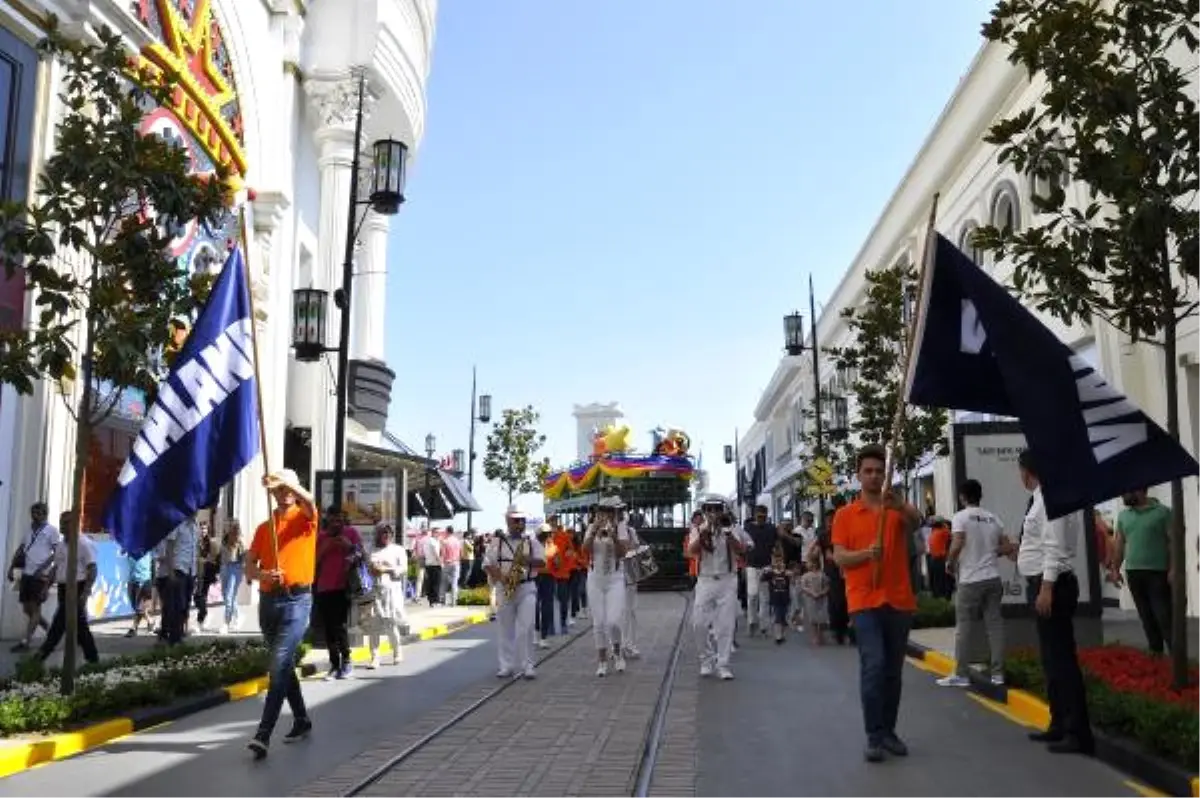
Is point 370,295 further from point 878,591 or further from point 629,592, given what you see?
point 878,591

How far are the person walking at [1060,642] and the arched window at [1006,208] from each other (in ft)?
52.8

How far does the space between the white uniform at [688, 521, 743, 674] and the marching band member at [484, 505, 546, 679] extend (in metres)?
1.76

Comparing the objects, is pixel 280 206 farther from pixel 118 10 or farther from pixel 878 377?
pixel 878 377

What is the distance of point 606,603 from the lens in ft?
40.7

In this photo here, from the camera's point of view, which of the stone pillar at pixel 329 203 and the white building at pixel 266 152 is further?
the stone pillar at pixel 329 203

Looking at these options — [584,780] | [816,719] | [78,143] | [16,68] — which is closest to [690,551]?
[816,719]

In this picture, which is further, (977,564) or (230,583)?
(230,583)

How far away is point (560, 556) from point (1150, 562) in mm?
8905

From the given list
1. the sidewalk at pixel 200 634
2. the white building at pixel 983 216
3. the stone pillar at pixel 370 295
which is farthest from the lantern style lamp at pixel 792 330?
the stone pillar at pixel 370 295

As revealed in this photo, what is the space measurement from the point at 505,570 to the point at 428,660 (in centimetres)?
315

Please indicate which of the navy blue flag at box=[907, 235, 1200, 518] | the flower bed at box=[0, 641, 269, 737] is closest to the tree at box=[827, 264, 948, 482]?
the flower bed at box=[0, 641, 269, 737]

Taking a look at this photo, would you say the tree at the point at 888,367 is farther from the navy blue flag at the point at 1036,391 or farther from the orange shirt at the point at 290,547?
the orange shirt at the point at 290,547

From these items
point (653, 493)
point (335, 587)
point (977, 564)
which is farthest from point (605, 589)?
point (653, 493)

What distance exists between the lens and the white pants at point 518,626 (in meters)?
12.1
